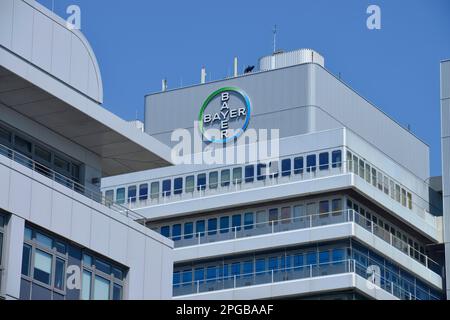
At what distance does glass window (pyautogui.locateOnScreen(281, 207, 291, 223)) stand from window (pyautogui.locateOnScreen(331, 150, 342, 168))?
495 cm

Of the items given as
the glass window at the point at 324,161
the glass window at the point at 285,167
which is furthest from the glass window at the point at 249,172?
the glass window at the point at 324,161

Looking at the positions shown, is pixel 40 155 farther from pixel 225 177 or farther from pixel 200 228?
pixel 225 177

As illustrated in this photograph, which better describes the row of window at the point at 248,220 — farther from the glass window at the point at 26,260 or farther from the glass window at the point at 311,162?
the glass window at the point at 26,260

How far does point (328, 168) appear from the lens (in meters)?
112

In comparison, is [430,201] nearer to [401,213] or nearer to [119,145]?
[401,213]

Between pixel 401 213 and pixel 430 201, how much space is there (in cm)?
794

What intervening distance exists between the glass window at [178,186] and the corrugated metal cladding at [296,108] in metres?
7.55

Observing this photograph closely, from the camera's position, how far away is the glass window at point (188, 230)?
116m

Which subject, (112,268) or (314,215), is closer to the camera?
(112,268)

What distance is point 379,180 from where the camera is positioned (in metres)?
116

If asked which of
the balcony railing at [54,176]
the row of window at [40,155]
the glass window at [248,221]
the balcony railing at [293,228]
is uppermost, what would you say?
the glass window at [248,221]

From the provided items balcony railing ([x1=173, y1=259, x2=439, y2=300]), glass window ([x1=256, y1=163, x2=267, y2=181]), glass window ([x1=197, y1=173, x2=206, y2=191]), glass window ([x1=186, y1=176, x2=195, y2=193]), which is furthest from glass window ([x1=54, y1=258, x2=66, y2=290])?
glass window ([x1=186, y1=176, x2=195, y2=193])

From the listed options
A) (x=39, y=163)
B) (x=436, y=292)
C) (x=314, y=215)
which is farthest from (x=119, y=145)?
(x=436, y=292)

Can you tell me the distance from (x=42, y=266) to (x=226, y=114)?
78.3 metres
